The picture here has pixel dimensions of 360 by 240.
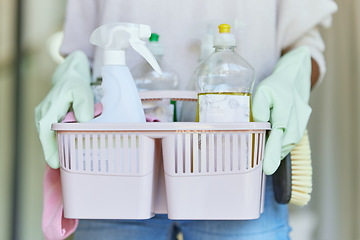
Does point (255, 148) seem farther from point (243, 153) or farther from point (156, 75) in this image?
point (156, 75)

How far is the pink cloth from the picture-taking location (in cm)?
75

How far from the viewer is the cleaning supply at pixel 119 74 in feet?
2.29

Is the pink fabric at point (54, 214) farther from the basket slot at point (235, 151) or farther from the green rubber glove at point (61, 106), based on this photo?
the basket slot at point (235, 151)

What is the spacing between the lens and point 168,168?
68 cm

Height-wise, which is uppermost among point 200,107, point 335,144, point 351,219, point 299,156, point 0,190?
point 200,107

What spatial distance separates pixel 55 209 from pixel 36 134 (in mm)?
798

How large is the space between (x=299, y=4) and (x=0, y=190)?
3.53 ft

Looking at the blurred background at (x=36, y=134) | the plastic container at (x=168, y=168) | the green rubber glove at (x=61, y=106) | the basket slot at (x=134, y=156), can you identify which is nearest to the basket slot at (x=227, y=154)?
the plastic container at (x=168, y=168)

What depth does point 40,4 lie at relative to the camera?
1.58m

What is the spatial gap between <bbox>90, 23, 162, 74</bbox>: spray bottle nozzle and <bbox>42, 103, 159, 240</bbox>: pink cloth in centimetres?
10

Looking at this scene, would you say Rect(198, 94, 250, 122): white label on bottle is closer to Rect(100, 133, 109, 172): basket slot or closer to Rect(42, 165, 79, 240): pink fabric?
Rect(100, 133, 109, 172): basket slot

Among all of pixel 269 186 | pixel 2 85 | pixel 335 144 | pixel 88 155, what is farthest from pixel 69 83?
pixel 335 144

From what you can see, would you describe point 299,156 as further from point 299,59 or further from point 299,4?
point 299,4

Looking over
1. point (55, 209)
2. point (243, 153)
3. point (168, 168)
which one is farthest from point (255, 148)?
point (55, 209)
